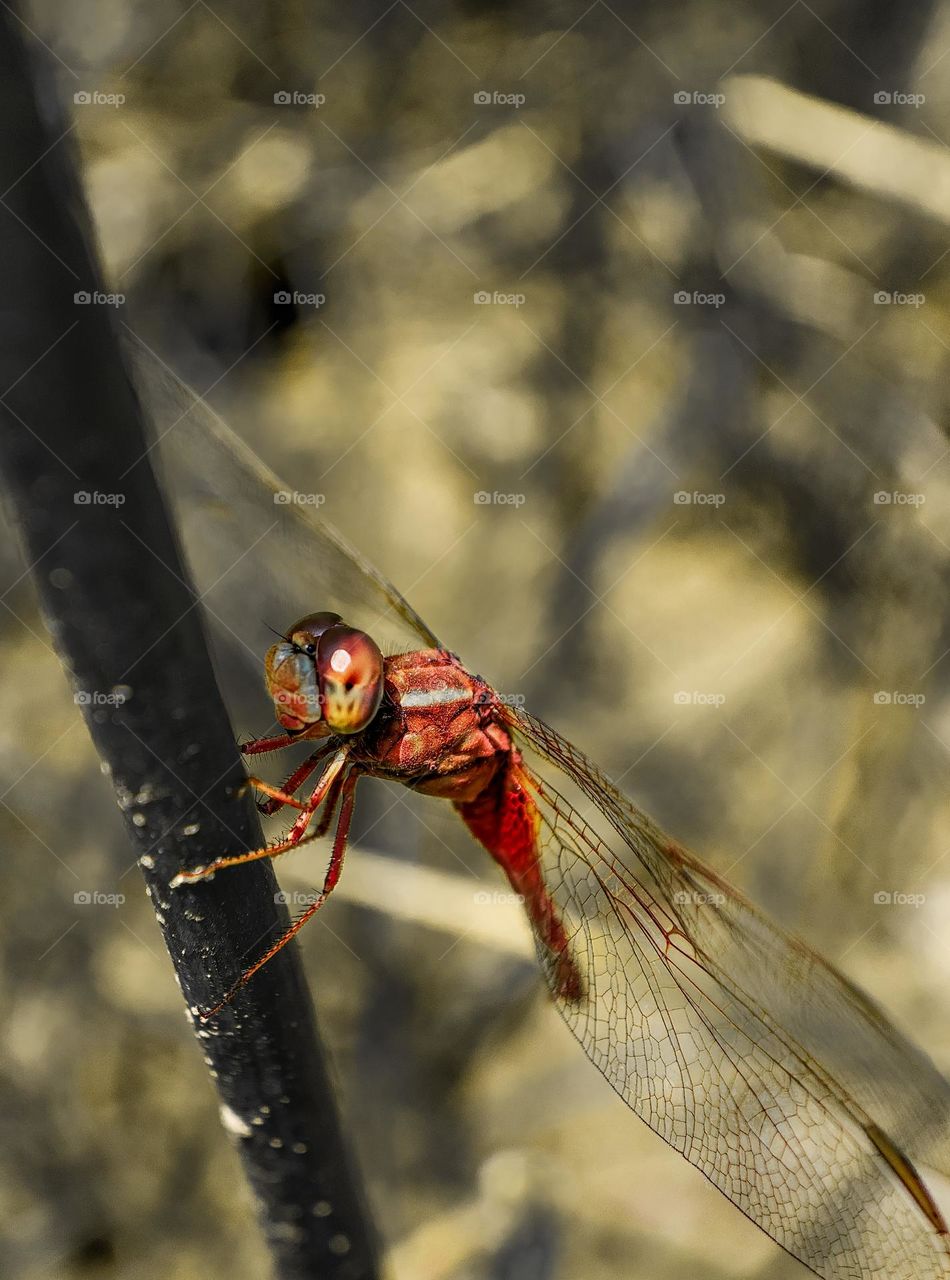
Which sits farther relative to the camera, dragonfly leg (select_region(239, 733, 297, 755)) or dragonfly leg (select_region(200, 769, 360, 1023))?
dragonfly leg (select_region(239, 733, 297, 755))

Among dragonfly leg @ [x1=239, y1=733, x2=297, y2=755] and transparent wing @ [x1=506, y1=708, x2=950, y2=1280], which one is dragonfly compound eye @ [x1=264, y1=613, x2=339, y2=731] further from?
transparent wing @ [x1=506, y1=708, x2=950, y2=1280]

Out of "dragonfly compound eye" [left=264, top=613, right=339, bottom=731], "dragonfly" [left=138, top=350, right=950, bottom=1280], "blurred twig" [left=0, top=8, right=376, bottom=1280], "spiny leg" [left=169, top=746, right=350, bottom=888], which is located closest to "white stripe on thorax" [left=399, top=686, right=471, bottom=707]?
"dragonfly" [left=138, top=350, right=950, bottom=1280]

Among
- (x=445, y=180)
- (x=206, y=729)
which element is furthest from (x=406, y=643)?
(x=445, y=180)

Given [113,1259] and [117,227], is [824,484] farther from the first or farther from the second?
[113,1259]

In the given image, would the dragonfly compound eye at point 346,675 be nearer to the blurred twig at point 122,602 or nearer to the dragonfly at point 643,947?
the dragonfly at point 643,947

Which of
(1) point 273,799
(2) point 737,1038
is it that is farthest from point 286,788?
(2) point 737,1038

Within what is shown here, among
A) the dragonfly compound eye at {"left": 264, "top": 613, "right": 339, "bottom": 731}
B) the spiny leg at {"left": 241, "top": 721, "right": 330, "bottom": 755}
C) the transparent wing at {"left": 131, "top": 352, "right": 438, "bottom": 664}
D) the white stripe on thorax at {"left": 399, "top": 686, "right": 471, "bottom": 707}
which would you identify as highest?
the transparent wing at {"left": 131, "top": 352, "right": 438, "bottom": 664}

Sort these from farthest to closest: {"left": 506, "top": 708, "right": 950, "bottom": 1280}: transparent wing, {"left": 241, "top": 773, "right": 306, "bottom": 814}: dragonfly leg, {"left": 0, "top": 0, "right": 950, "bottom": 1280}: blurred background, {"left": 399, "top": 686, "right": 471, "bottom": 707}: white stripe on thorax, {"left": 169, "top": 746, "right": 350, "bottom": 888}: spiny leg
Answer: {"left": 0, "top": 0, "right": 950, "bottom": 1280}: blurred background → {"left": 506, "top": 708, "right": 950, "bottom": 1280}: transparent wing → {"left": 399, "top": 686, "right": 471, "bottom": 707}: white stripe on thorax → {"left": 241, "top": 773, "right": 306, "bottom": 814}: dragonfly leg → {"left": 169, "top": 746, "right": 350, "bottom": 888}: spiny leg
